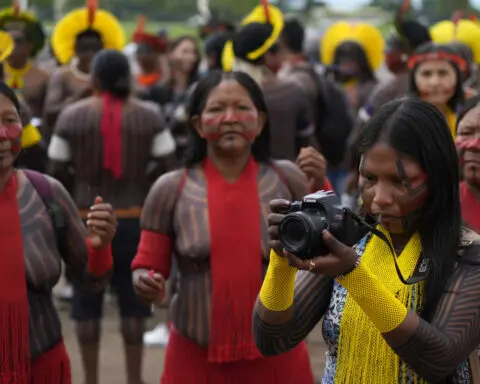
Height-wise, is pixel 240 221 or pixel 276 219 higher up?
pixel 276 219

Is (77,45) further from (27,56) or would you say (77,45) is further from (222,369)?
(222,369)

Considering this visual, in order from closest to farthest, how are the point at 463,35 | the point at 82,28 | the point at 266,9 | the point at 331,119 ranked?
the point at 266,9, the point at 82,28, the point at 331,119, the point at 463,35

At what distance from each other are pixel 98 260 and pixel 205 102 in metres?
0.84

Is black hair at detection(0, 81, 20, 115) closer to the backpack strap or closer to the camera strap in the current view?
the backpack strap

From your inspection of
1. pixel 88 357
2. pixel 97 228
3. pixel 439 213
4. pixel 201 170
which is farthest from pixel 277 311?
pixel 88 357

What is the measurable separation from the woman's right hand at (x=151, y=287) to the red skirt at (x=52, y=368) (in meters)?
0.36

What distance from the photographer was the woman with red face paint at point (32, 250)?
3768 millimetres

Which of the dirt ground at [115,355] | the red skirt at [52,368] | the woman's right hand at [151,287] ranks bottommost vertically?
the dirt ground at [115,355]

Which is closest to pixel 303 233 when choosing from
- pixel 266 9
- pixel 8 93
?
pixel 8 93

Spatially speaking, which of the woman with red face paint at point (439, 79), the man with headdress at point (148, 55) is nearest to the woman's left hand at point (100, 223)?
the woman with red face paint at point (439, 79)

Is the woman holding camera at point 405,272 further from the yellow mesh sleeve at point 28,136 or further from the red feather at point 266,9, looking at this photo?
the red feather at point 266,9

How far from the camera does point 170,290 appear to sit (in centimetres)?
454

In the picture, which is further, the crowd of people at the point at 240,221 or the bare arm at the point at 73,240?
the bare arm at the point at 73,240

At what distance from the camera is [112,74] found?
6.63m
